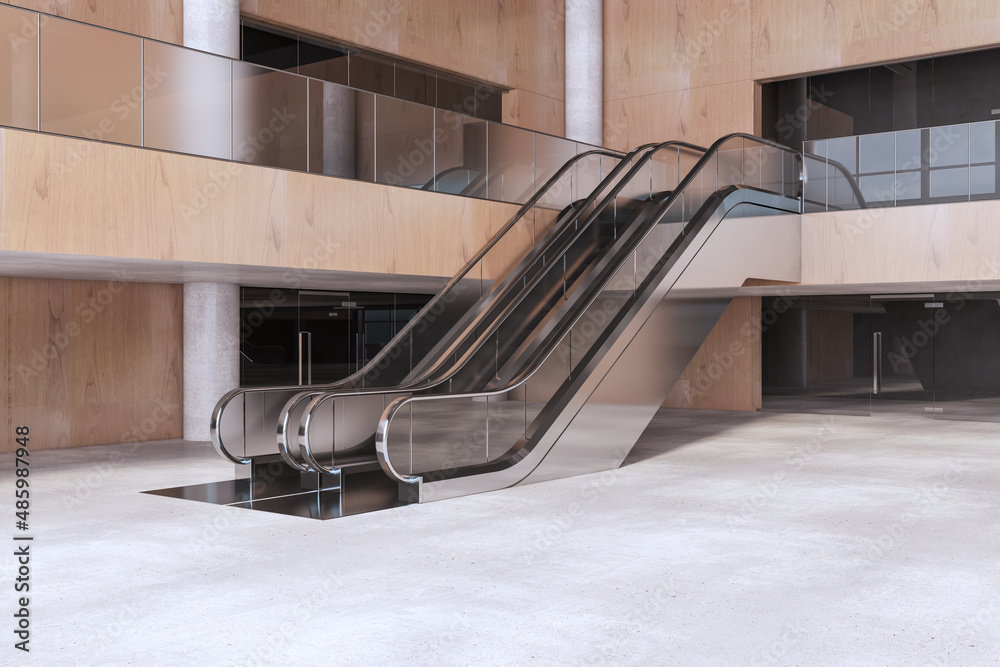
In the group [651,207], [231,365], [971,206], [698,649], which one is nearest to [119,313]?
[231,365]

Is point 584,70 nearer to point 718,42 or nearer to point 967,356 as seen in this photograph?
point 718,42

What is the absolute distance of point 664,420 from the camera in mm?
15477

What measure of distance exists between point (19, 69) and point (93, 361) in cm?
464

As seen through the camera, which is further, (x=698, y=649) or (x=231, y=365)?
(x=231, y=365)

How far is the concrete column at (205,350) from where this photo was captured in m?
12.2

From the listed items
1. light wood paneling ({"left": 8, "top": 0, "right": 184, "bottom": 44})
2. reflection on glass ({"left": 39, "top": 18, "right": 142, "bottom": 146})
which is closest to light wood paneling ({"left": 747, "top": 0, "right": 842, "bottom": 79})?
light wood paneling ({"left": 8, "top": 0, "right": 184, "bottom": 44})

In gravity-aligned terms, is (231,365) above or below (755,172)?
below

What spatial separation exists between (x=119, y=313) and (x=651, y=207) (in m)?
6.84

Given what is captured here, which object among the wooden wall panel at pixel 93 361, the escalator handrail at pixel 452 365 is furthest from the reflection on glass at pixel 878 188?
the wooden wall panel at pixel 93 361

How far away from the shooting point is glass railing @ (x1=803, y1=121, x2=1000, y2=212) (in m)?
13.1

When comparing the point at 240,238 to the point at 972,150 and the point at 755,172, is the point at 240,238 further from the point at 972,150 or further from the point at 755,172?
the point at 972,150

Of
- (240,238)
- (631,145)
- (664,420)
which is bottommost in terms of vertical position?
(664,420)

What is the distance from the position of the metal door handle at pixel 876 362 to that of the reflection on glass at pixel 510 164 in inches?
284

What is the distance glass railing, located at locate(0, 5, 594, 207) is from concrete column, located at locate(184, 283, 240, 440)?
117 inches
